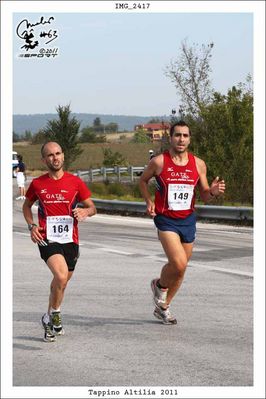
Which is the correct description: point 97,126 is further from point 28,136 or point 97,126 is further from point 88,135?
point 88,135

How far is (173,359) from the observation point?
285 inches

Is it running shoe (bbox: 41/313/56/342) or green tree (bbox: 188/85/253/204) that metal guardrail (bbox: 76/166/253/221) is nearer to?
green tree (bbox: 188/85/253/204)

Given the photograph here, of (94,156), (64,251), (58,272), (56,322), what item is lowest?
(56,322)

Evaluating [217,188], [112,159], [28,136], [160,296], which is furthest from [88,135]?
[217,188]

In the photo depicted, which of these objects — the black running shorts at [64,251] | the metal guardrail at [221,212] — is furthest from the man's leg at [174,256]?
the metal guardrail at [221,212]

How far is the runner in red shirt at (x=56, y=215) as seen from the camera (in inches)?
302

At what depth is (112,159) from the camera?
167ft

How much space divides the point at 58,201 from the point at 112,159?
142ft

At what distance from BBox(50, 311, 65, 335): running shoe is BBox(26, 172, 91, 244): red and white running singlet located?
2.41 feet

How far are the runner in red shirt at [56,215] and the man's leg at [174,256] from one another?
1.00 m

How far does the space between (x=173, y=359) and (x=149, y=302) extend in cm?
284

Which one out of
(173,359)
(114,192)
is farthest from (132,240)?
(114,192)

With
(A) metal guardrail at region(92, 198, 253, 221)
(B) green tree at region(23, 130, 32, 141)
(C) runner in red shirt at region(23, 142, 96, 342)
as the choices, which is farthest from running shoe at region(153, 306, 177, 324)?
(B) green tree at region(23, 130, 32, 141)

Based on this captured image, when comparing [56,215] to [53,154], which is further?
[56,215]
